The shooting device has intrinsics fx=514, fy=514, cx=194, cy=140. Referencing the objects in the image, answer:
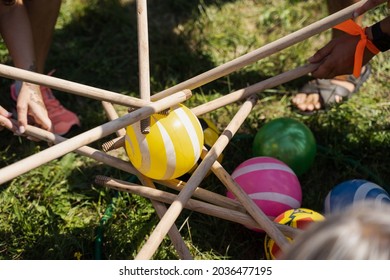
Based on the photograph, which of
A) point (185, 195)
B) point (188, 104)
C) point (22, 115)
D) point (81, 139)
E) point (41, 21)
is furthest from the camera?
point (188, 104)

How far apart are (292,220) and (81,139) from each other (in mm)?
944

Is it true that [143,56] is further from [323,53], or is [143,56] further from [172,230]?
[323,53]

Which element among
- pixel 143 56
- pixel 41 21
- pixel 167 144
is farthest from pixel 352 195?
pixel 41 21

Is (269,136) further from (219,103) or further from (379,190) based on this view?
(379,190)

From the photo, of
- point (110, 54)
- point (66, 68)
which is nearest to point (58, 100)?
point (66, 68)

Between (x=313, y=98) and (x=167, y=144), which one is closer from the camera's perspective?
(x=167, y=144)

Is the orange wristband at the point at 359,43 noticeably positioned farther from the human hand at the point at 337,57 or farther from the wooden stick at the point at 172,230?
the wooden stick at the point at 172,230

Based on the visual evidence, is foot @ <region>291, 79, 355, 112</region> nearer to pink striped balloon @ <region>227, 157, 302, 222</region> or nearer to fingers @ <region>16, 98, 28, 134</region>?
pink striped balloon @ <region>227, 157, 302, 222</region>

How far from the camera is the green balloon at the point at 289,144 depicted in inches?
99.4

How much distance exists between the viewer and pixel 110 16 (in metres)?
3.62

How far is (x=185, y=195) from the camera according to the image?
2014 mm

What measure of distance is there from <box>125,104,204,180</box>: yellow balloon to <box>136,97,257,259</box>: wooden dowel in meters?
0.07

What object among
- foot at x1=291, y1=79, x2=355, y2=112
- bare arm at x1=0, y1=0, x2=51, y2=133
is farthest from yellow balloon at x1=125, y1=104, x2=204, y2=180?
foot at x1=291, y1=79, x2=355, y2=112

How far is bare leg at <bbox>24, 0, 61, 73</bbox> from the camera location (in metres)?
2.75
